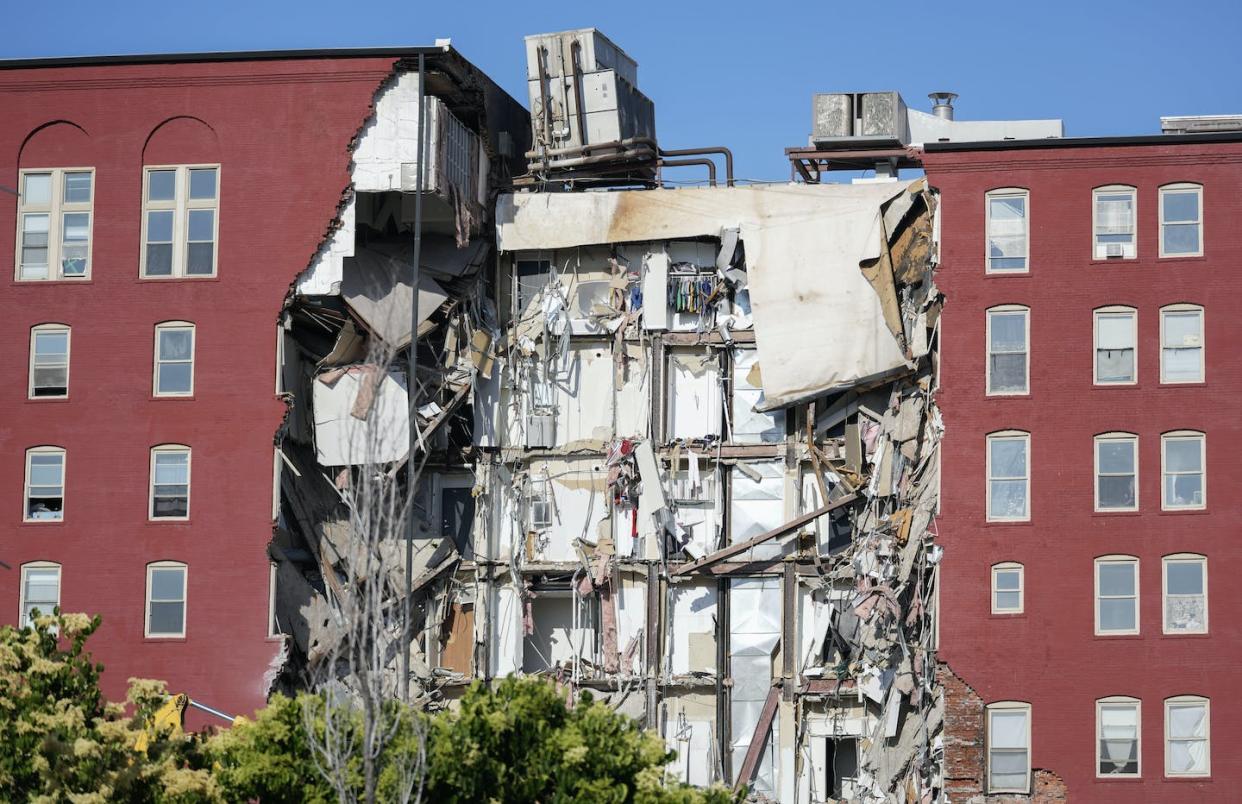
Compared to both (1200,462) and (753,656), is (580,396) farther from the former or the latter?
(1200,462)

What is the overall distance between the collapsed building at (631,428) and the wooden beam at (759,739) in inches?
2.8

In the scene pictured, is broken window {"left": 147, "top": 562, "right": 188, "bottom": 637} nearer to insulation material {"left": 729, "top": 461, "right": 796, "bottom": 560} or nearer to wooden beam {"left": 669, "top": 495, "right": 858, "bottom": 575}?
wooden beam {"left": 669, "top": 495, "right": 858, "bottom": 575}

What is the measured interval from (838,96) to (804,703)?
540 inches

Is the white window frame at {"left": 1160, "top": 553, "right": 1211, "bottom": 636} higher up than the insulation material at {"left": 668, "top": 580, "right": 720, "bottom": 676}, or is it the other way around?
the white window frame at {"left": 1160, "top": 553, "right": 1211, "bottom": 636}

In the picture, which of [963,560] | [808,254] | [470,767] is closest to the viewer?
[470,767]

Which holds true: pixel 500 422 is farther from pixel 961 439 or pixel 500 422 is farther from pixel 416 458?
pixel 961 439

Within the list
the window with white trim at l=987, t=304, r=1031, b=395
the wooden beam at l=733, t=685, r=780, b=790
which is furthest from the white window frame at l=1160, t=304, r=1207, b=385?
the wooden beam at l=733, t=685, r=780, b=790

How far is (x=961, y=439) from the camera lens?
41.7 meters

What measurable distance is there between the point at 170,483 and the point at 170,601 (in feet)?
8.15

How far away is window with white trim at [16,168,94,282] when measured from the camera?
43344mm

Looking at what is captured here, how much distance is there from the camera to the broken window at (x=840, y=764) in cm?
4459

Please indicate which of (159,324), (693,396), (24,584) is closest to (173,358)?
(159,324)

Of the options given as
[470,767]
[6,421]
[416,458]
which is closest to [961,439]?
[416,458]

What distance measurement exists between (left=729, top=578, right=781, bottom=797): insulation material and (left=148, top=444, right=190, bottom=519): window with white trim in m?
12.2
